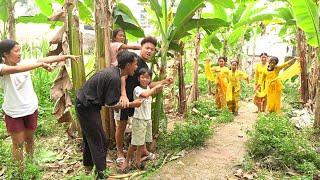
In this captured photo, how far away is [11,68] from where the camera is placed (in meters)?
3.07

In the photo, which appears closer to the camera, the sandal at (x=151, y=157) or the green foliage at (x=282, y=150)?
the green foliage at (x=282, y=150)

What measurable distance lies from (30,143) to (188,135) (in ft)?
6.45

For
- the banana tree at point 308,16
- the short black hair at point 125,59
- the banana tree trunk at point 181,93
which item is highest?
the banana tree at point 308,16

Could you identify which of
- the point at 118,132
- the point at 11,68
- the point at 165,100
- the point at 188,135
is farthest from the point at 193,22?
the point at 165,100

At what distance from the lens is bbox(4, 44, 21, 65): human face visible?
10.9 ft

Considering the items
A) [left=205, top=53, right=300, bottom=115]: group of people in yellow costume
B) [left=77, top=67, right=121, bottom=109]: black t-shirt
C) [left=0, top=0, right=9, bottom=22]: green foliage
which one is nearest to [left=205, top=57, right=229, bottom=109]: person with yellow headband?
[left=205, top=53, right=300, bottom=115]: group of people in yellow costume

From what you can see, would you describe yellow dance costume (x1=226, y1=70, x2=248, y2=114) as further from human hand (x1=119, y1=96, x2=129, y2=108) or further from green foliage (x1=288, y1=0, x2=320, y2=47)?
human hand (x1=119, y1=96, x2=129, y2=108)

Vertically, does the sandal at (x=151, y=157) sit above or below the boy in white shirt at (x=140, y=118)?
below

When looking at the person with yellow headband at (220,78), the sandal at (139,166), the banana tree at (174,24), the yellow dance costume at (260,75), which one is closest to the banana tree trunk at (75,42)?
the banana tree at (174,24)

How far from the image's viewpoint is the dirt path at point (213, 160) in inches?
154

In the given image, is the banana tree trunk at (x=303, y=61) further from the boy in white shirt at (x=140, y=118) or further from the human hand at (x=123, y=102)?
the human hand at (x=123, y=102)

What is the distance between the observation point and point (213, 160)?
4328mm

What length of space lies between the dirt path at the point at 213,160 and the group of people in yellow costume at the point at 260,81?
5.09ft

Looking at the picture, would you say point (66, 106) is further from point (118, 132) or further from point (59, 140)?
point (59, 140)
